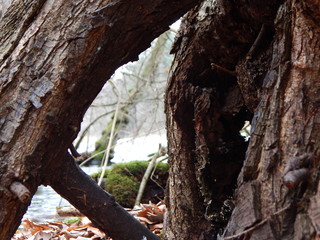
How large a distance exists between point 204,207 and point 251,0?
1.13 metres

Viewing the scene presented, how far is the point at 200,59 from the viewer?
2.23 m

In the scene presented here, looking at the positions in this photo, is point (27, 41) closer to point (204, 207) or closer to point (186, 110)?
point (186, 110)

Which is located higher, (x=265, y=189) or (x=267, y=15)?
(x=267, y=15)

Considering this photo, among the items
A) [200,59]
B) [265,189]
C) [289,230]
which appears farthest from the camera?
[200,59]

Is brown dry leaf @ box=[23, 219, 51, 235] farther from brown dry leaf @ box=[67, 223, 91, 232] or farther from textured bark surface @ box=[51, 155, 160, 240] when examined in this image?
textured bark surface @ box=[51, 155, 160, 240]

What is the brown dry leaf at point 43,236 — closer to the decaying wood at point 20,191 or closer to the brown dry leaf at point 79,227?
the brown dry leaf at point 79,227

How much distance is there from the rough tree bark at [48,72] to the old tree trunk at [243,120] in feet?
1.67

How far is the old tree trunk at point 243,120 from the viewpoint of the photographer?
1351mm

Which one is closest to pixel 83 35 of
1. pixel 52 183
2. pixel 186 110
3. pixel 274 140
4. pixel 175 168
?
pixel 52 183

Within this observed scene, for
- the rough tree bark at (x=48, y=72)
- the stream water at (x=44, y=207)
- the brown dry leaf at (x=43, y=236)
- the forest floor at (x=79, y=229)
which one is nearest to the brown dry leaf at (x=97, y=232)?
the forest floor at (x=79, y=229)

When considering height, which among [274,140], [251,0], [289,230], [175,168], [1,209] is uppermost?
[251,0]

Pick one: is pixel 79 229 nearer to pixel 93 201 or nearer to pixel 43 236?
pixel 43 236

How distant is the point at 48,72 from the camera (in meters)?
1.44

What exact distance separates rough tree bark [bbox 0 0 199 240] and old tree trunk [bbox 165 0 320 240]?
1.67ft
